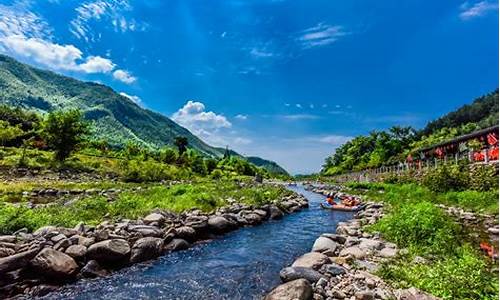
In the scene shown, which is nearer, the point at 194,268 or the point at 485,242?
the point at 194,268

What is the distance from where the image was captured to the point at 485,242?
10.5 meters

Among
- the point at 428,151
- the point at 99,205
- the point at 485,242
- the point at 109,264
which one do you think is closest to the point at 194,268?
the point at 109,264

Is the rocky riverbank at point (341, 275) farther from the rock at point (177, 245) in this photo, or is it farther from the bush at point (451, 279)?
the rock at point (177, 245)

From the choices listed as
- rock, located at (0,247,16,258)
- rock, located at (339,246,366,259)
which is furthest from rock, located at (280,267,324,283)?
rock, located at (0,247,16,258)

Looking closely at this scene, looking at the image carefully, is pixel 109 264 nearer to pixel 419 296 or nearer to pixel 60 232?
pixel 60 232

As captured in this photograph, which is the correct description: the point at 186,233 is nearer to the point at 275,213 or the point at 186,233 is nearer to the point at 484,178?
the point at 275,213

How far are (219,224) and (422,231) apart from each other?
8243mm

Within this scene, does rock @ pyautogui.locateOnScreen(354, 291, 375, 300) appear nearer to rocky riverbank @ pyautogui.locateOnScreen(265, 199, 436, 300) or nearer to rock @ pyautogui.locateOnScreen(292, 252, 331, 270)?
rocky riverbank @ pyautogui.locateOnScreen(265, 199, 436, 300)

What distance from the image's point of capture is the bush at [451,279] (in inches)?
231

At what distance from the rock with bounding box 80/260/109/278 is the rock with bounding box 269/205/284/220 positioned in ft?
38.1

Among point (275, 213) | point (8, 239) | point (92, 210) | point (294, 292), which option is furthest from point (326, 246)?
point (92, 210)

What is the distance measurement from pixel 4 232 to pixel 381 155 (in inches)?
2417

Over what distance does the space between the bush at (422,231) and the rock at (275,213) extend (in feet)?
25.9

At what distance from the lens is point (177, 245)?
38.5ft
